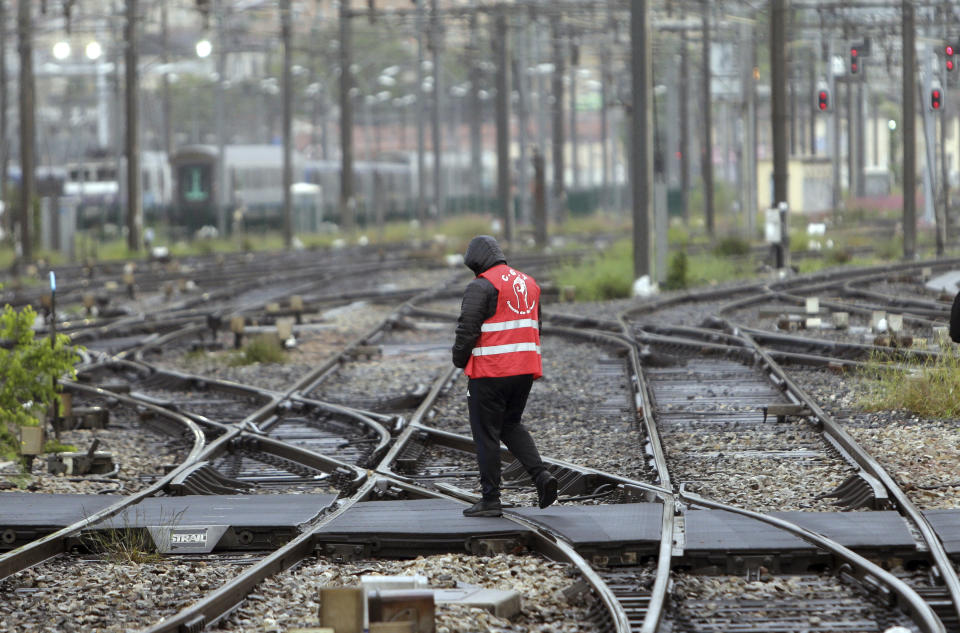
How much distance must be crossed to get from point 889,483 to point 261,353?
36.6 feet

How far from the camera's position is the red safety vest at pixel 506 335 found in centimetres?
909

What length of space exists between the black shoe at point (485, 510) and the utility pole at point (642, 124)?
19195 mm

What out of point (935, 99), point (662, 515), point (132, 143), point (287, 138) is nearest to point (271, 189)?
point (287, 138)

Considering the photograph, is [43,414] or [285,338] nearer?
[43,414]

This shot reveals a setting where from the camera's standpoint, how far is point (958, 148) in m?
127

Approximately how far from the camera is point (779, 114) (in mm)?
32438

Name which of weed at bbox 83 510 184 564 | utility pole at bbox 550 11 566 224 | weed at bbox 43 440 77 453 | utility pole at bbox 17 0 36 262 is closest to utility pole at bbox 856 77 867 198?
utility pole at bbox 550 11 566 224

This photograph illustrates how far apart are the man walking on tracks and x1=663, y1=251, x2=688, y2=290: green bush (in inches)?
823

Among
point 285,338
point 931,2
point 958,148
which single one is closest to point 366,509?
point 285,338

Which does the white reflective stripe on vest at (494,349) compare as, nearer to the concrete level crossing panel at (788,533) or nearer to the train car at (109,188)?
the concrete level crossing panel at (788,533)

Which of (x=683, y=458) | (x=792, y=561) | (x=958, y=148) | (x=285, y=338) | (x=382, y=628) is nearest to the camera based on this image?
(x=382, y=628)

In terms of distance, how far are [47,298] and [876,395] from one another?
15688 mm

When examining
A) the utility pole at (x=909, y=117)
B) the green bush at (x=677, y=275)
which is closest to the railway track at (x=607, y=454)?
the green bush at (x=677, y=275)

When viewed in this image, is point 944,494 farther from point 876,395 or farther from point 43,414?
point 43,414
